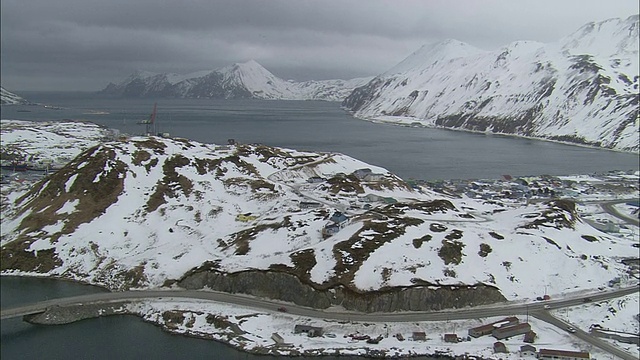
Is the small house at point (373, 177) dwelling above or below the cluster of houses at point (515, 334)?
above

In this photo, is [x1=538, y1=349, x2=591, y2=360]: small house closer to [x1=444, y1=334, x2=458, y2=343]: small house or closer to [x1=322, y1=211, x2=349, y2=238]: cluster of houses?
[x1=444, y1=334, x2=458, y2=343]: small house

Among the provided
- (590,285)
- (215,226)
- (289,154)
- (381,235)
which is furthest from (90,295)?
(289,154)

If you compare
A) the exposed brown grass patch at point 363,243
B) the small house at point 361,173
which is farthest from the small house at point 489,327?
the small house at point 361,173

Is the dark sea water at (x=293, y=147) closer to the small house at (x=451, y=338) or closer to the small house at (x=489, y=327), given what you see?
the small house at (x=451, y=338)

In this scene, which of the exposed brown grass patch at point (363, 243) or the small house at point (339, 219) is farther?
the small house at point (339, 219)

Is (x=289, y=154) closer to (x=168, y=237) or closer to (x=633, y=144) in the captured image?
(x=168, y=237)

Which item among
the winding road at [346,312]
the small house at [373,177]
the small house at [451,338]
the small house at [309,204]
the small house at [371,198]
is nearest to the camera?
the small house at [451,338]

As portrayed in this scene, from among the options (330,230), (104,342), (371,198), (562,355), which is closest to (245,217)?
(330,230)

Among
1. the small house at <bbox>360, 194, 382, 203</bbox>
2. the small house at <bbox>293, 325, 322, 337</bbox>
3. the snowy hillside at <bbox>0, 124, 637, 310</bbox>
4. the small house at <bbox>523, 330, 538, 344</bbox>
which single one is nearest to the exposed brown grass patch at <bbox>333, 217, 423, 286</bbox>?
the snowy hillside at <bbox>0, 124, 637, 310</bbox>
